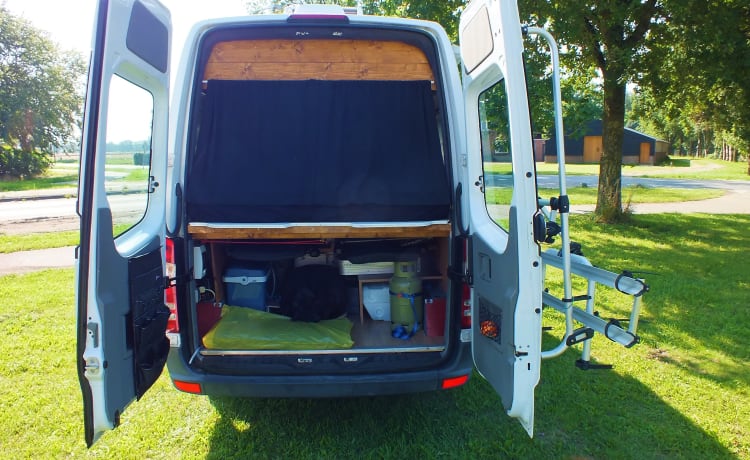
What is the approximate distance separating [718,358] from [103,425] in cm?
435

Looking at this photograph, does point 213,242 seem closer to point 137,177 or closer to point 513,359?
point 137,177

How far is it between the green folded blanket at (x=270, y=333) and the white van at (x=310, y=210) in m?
0.02

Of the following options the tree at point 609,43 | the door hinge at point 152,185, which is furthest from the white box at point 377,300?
the tree at point 609,43

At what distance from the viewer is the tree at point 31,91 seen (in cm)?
2698

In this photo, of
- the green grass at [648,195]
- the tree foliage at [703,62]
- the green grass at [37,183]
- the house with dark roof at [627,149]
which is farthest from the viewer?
the house with dark roof at [627,149]

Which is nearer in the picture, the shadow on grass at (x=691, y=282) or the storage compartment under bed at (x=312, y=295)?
the storage compartment under bed at (x=312, y=295)

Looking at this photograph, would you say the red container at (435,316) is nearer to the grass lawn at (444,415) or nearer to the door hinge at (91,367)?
the grass lawn at (444,415)

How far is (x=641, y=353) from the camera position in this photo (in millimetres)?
4055

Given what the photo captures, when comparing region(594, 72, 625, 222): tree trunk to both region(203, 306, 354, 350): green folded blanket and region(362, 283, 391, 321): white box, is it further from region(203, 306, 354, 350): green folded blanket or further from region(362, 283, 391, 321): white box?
region(203, 306, 354, 350): green folded blanket

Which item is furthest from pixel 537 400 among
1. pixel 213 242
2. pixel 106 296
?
pixel 106 296

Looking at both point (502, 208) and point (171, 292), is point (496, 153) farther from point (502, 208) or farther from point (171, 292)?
point (171, 292)

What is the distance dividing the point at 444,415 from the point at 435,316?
623mm

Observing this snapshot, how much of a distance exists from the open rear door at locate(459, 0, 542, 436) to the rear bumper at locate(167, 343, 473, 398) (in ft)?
1.13

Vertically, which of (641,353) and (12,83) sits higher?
(12,83)
